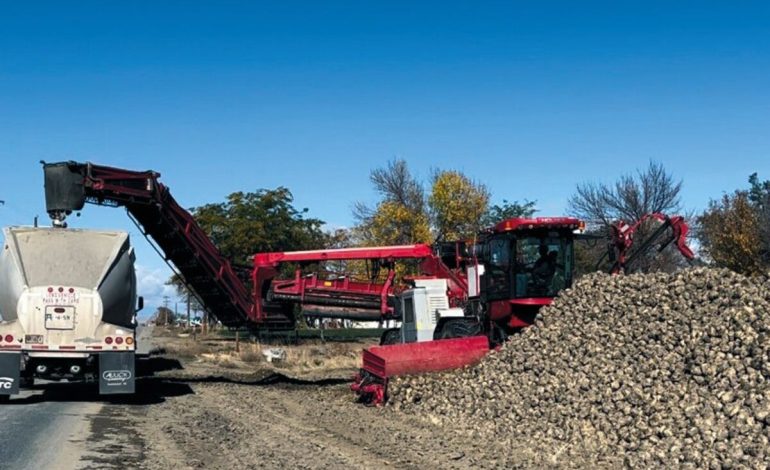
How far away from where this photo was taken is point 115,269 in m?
18.6

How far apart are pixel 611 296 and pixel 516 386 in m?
3.10

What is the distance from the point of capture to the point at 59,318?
1764 cm

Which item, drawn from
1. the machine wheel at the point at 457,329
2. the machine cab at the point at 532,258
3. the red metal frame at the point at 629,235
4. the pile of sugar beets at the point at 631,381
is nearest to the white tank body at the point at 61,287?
the pile of sugar beets at the point at 631,381

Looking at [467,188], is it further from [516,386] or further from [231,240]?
[516,386]

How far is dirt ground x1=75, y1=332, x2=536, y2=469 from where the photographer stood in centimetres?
1159

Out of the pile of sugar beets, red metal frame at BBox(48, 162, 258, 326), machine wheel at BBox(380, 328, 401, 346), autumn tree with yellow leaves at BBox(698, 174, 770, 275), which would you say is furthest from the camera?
autumn tree with yellow leaves at BBox(698, 174, 770, 275)

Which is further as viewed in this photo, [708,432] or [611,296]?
[611,296]

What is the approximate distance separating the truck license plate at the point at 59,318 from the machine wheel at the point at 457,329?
8605 millimetres

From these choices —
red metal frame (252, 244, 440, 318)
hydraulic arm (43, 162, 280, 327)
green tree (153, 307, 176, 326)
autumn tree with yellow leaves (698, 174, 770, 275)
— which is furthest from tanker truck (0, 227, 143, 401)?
green tree (153, 307, 176, 326)

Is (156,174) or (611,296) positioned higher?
(156,174)

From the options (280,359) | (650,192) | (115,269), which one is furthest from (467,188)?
(115,269)

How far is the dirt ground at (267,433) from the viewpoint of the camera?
11.6 meters

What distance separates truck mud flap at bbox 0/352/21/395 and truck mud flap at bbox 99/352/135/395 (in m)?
→ 1.55

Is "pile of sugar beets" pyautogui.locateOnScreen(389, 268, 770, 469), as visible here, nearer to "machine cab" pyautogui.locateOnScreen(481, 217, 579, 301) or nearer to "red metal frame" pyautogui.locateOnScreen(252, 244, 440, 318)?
"machine cab" pyautogui.locateOnScreen(481, 217, 579, 301)
